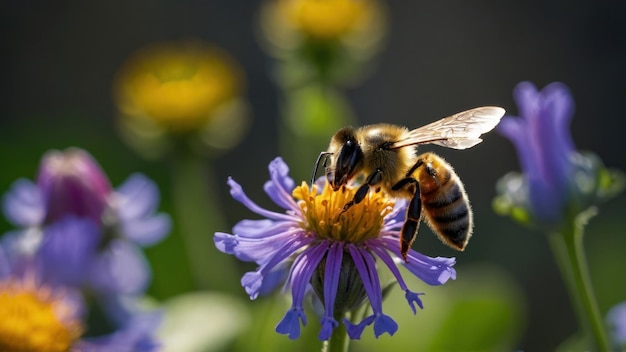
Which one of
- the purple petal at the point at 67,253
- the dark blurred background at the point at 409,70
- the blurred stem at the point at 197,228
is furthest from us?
the dark blurred background at the point at 409,70

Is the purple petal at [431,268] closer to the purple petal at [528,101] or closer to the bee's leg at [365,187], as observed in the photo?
the bee's leg at [365,187]

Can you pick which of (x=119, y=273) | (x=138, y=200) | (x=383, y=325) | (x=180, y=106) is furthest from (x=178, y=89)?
(x=383, y=325)

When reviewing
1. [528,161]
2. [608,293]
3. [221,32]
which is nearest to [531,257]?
[608,293]

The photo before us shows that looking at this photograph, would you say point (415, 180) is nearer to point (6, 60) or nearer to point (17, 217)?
point (17, 217)

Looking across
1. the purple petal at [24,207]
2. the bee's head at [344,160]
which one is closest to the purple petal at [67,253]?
the purple petal at [24,207]

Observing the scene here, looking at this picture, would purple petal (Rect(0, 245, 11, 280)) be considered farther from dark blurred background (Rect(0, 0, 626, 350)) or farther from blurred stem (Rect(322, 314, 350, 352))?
dark blurred background (Rect(0, 0, 626, 350))

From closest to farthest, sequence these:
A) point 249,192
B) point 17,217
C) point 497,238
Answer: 1. point 17,217
2. point 497,238
3. point 249,192
